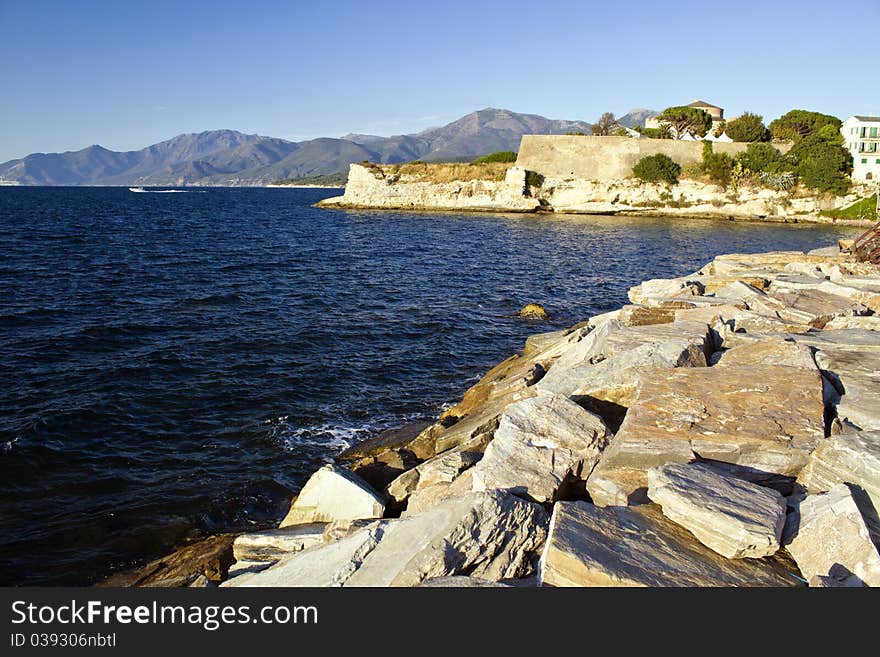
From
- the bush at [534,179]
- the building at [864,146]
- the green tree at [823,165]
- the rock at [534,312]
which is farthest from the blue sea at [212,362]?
the bush at [534,179]

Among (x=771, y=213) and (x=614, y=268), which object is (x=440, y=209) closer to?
(x=771, y=213)

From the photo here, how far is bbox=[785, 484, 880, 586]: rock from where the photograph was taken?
4309 mm

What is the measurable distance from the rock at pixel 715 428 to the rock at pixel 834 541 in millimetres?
871

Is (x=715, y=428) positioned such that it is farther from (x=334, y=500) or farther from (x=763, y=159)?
(x=763, y=159)

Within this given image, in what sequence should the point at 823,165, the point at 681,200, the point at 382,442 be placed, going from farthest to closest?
the point at 681,200 < the point at 823,165 < the point at 382,442

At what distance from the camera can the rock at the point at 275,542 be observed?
6.79 m

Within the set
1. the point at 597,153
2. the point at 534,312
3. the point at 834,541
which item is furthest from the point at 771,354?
the point at 597,153

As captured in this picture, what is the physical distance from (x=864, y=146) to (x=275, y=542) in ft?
259

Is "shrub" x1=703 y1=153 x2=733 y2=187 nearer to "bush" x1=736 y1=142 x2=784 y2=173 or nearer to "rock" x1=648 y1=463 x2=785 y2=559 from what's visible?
"bush" x1=736 y1=142 x2=784 y2=173

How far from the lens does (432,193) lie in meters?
79.4

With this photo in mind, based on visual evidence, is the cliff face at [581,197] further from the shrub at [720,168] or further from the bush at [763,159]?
the bush at [763,159]

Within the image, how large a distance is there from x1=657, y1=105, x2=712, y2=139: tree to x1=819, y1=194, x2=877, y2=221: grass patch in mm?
24449

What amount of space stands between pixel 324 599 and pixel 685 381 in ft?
16.2

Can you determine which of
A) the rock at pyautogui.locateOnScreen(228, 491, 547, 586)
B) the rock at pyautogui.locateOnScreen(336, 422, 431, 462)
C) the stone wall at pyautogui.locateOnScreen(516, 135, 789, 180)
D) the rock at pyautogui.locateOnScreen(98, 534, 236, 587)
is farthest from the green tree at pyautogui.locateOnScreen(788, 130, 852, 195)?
Answer: the rock at pyautogui.locateOnScreen(98, 534, 236, 587)
